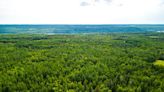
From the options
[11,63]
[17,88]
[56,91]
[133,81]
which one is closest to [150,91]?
[133,81]

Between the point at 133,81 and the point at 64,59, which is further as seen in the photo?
the point at 64,59

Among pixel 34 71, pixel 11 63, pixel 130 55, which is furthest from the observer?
pixel 130 55

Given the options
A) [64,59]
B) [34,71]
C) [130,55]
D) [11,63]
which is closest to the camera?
[34,71]

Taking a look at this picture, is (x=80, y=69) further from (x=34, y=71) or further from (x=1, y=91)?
(x=1, y=91)

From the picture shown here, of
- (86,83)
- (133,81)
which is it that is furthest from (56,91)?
(133,81)

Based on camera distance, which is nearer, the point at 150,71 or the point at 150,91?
the point at 150,91

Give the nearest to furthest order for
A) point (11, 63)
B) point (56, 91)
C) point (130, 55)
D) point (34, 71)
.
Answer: point (56, 91) < point (34, 71) < point (11, 63) < point (130, 55)

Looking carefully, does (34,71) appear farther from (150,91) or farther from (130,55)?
(130,55)

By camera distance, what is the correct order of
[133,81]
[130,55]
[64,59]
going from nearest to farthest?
1. [133,81]
2. [64,59]
3. [130,55]
